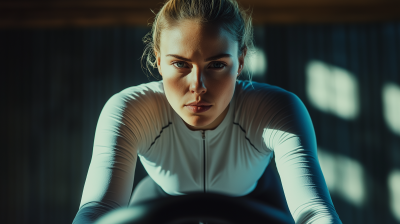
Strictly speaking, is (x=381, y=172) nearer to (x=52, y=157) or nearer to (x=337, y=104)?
(x=337, y=104)

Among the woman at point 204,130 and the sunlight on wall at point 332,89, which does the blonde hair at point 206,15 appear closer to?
the woman at point 204,130

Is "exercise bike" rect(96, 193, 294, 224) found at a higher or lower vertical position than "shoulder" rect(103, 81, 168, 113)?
lower

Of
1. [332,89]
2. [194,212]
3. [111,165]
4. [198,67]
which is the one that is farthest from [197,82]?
[332,89]

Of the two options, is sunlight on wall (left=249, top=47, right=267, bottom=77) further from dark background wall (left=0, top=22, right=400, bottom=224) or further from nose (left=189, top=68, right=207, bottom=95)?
nose (left=189, top=68, right=207, bottom=95)

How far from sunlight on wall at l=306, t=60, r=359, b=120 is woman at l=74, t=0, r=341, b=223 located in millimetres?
2113

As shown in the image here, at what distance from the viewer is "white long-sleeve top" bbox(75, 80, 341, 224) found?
0.57 m

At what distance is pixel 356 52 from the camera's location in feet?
9.11

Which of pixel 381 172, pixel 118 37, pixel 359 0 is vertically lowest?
pixel 381 172

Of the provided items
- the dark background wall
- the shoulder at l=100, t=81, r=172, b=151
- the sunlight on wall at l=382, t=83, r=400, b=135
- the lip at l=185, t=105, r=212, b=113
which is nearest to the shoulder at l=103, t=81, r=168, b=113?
the shoulder at l=100, t=81, r=172, b=151

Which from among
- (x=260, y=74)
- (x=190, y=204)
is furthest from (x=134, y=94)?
(x=260, y=74)

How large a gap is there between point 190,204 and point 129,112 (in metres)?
0.46

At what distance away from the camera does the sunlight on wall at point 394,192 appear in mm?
2698

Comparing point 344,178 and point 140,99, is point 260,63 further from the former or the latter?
point 140,99

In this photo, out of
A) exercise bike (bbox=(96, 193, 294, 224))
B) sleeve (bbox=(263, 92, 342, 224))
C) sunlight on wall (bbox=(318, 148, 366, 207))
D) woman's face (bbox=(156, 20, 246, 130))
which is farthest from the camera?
sunlight on wall (bbox=(318, 148, 366, 207))
